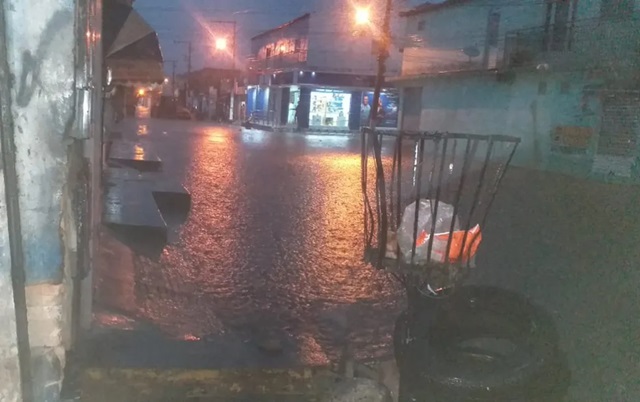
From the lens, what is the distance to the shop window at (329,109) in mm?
39469

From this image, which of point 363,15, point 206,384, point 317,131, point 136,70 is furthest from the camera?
point 317,131

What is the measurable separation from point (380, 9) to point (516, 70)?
14.6 metres

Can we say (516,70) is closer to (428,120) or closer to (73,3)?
(428,120)

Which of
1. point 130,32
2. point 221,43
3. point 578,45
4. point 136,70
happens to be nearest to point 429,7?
point 578,45

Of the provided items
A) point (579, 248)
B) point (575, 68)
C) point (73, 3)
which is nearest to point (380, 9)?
point (575, 68)

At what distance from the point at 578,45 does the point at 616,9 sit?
1584mm

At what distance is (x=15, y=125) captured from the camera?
174cm

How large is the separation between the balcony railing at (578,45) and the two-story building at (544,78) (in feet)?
0.09

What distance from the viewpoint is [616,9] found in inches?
632

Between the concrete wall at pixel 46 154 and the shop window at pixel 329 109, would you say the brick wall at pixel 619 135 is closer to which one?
the concrete wall at pixel 46 154

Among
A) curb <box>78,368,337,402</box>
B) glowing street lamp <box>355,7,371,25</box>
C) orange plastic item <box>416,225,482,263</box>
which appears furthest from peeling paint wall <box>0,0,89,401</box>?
glowing street lamp <box>355,7,371,25</box>

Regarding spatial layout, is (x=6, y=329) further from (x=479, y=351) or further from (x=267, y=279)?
(x=267, y=279)

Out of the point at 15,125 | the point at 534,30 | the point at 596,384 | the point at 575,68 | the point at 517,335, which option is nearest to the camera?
the point at 15,125

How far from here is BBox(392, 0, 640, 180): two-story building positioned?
15758 millimetres
